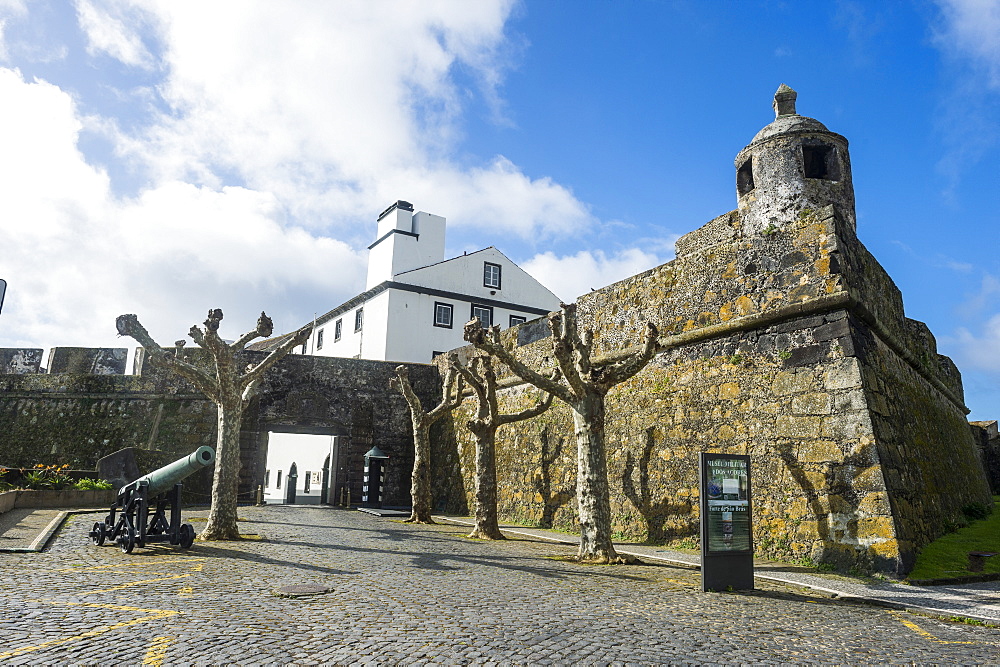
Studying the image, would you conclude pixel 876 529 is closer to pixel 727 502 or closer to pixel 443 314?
pixel 727 502

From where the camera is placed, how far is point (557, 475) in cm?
1459

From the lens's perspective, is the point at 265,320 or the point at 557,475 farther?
the point at 557,475

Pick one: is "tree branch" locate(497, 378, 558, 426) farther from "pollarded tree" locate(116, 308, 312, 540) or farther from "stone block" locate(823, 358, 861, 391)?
"stone block" locate(823, 358, 861, 391)

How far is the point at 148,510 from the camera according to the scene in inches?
377

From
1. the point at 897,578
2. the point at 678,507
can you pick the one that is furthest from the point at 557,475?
the point at 897,578

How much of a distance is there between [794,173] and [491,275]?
67.4ft

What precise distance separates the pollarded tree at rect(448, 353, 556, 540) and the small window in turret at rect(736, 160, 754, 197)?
644 centimetres

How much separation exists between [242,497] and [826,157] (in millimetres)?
17942

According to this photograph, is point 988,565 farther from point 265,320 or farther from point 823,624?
point 265,320

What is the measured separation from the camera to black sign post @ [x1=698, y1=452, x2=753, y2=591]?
23.7ft

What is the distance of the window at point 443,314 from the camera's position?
30938 millimetres

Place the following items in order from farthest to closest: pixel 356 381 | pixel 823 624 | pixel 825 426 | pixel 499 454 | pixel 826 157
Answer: pixel 356 381 → pixel 499 454 → pixel 826 157 → pixel 825 426 → pixel 823 624

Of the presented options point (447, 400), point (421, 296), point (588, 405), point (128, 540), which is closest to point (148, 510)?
point (128, 540)

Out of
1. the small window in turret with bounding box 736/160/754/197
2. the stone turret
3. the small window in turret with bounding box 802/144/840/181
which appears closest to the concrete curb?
the stone turret
